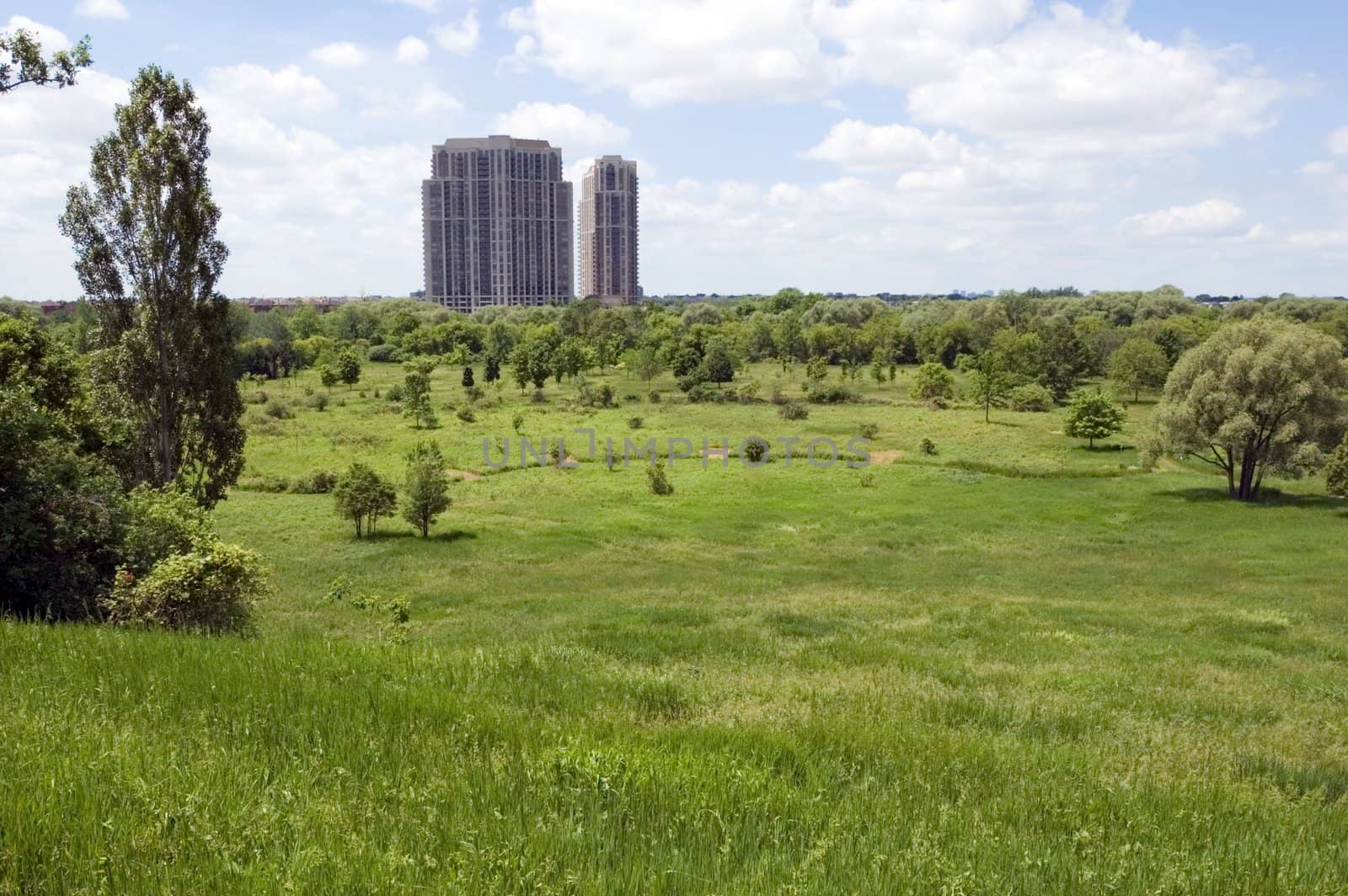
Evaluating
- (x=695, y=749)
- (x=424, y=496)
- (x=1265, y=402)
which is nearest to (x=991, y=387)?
(x=1265, y=402)

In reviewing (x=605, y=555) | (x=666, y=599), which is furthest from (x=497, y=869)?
(x=605, y=555)

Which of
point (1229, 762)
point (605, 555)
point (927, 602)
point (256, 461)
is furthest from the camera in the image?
point (256, 461)

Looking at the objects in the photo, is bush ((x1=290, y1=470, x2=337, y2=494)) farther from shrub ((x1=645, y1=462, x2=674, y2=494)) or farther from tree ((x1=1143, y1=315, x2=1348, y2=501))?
tree ((x1=1143, y1=315, x2=1348, y2=501))

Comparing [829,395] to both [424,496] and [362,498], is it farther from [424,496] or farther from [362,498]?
[362,498]

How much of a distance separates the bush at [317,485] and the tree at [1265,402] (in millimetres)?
46235

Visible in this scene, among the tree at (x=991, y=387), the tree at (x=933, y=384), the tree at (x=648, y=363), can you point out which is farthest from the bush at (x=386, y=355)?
the tree at (x=991, y=387)

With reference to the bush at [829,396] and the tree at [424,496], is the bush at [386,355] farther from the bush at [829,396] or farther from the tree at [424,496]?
the tree at [424,496]

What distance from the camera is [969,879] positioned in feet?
15.4

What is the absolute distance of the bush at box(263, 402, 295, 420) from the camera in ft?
260

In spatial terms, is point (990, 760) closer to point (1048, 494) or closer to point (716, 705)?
point (716, 705)

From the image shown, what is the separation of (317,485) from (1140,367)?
82145 mm

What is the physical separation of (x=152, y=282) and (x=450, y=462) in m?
35.7

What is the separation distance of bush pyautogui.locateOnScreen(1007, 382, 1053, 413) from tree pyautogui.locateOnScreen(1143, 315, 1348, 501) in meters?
42.1

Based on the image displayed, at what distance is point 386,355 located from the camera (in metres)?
141
